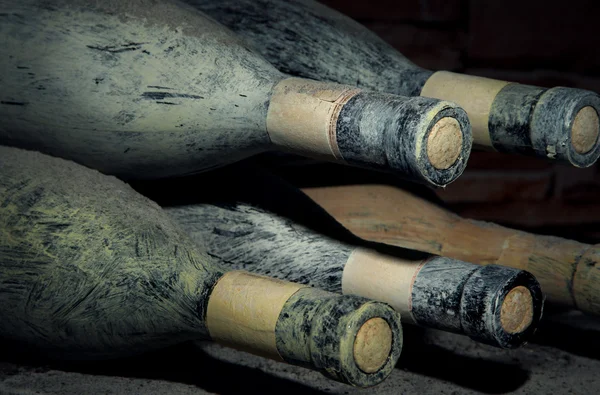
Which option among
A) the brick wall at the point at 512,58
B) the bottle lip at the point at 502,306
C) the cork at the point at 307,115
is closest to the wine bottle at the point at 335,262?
the bottle lip at the point at 502,306

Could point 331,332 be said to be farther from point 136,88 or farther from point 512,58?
point 512,58

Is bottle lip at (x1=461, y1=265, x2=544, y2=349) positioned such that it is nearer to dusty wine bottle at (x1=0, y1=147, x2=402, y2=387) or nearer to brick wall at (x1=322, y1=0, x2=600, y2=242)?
dusty wine bottle at (x1=0, y1=147, x2=402, y2=387)

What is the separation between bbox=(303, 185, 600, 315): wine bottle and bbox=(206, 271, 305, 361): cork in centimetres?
23

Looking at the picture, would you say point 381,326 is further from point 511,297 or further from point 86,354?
point 86,354

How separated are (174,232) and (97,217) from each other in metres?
0.05

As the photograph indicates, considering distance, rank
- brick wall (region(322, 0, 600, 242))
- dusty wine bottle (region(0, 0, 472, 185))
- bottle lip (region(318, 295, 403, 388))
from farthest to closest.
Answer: brick wall (region(322, 0, 600, 242)) → dusty wine bottle (region(0, 0, 472, 185)) → bottle lip (region(318, 295, 403, 388))

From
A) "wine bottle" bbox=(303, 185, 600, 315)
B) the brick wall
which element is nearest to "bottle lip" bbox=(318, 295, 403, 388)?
"wine bottle" bbox=(303, 185, 600, 315)

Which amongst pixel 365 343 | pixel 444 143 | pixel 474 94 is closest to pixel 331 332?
pixel 365 343

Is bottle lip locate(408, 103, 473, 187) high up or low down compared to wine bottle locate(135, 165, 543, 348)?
up

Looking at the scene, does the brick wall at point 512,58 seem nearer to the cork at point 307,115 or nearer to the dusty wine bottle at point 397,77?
the dusty wine bottle at point 397,77

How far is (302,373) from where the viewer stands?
615 millimetres

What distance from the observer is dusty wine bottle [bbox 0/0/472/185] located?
523 mm

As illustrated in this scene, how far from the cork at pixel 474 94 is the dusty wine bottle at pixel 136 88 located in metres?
0.11

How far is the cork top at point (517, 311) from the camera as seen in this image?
49 centimetres
